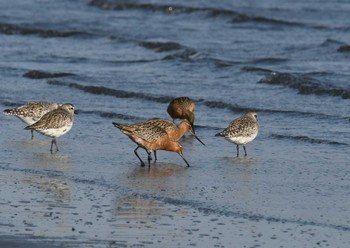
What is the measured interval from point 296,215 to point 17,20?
21.5 meters

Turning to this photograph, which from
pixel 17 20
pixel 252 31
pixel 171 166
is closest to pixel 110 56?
pixel 252 31

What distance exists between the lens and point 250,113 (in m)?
14.1

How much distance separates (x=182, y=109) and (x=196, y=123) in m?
0.30

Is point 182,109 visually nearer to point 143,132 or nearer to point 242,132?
point 242,132

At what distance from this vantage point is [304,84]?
19.0m

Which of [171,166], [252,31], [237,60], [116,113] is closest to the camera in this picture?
[171,166]

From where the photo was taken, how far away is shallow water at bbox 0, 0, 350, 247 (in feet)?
31.7

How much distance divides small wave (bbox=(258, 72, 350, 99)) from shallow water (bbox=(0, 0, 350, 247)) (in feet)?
0.12

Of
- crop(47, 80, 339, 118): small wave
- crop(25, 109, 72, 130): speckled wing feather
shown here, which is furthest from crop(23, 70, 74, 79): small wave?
crop(25, 109, 72, 130): speckled wing feather

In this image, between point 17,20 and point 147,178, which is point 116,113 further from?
point 17,20

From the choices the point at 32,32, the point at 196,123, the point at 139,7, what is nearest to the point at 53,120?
the point at 196,123

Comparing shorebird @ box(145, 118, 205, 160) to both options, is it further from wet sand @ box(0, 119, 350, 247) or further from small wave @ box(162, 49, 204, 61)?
small wave @ box(162, 49, 204, 61)

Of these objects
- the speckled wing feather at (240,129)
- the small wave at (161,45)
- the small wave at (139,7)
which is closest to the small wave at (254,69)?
the small wave at (161,45)

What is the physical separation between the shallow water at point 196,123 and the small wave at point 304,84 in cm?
4
